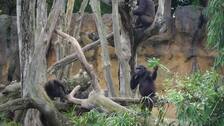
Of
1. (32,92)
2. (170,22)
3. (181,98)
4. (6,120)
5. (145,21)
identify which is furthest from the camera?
(170,22)

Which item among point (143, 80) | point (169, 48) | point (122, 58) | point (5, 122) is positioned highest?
point (122, 58)

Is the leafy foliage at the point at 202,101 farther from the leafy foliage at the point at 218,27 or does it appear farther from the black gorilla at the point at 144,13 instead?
the black gorilla at the point at 144,13

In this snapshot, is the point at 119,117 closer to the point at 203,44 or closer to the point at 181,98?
the point at 181,98

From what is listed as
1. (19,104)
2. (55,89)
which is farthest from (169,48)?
(19,104)

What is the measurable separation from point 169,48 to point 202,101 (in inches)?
450

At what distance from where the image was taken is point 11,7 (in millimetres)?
21078

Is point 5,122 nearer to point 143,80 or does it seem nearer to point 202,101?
point 143,80

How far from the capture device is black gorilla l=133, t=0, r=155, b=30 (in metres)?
14.0

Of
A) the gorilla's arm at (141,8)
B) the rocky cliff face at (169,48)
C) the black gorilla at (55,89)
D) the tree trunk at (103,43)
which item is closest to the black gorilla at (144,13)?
the gorilla's arm at (141,8)

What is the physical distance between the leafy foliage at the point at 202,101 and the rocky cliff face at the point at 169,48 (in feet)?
34.3

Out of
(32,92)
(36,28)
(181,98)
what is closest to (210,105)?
(181,98)

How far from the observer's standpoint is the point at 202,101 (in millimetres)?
7320

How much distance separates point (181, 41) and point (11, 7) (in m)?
6.44

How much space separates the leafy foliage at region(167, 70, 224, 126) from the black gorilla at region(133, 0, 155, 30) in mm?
6416
